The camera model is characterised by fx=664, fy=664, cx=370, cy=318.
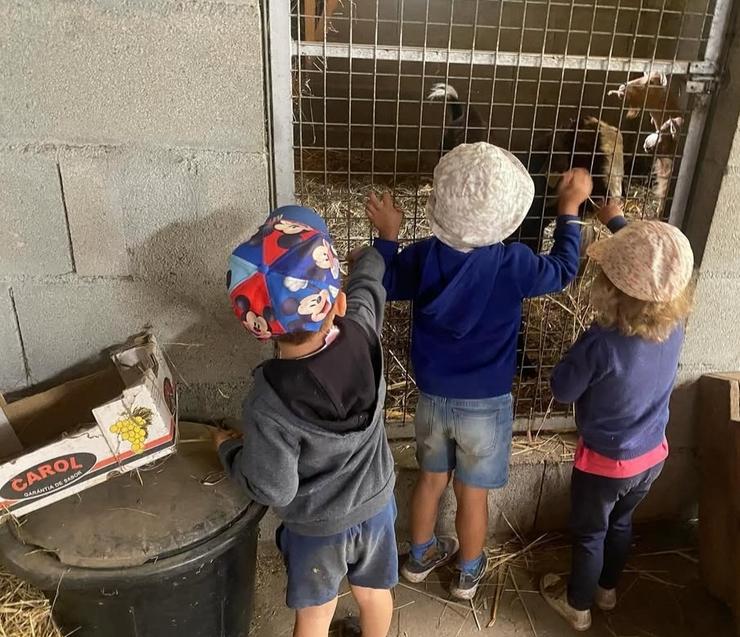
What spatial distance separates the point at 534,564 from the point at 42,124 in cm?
221

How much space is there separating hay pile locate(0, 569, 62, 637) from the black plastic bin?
0.06 metres

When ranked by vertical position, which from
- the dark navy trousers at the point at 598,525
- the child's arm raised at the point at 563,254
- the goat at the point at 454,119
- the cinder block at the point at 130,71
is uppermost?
the cinder block at the point at 130,71

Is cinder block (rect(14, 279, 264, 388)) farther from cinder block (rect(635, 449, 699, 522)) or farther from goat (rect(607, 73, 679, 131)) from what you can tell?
cinder block (rect(635, 449, 699, 522))

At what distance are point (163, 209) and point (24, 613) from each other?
1158 mm

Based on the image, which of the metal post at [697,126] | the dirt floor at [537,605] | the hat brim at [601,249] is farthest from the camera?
the dirt floor at [537,605]

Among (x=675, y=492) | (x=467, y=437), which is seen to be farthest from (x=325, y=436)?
(x=675, y=492)

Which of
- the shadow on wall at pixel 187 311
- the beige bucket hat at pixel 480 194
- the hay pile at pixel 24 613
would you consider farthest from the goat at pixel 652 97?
the hay pile at pixel 24 613

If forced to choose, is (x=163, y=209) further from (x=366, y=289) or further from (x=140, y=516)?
(x=140, y=516)

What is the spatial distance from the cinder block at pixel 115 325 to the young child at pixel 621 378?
1.04 metres

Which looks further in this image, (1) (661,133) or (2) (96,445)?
(1) (661,133)

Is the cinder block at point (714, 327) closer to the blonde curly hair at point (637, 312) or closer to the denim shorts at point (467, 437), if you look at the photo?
the blonde curly hair at point (637, 312)

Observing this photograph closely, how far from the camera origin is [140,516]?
1677 millimetres

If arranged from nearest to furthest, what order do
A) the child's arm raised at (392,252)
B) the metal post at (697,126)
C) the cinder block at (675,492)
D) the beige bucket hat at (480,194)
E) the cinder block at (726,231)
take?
the beige bucket hat at (480,194)
the child's arm raised at (392,252)
the metal post at (697,126)
the cinder block at (726,231)
the cinder block at (675,492)

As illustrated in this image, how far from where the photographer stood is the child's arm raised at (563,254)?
1852 mm
